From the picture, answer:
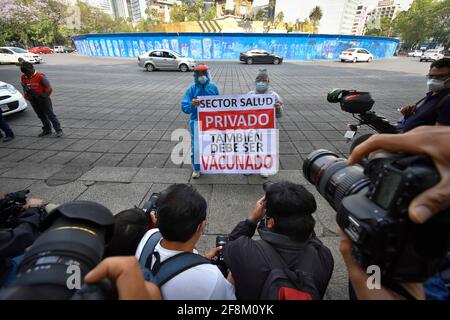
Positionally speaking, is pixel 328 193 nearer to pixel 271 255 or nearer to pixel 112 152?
pixel 271 255

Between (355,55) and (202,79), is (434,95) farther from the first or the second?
(355,55)

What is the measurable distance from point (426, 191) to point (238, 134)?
2764mm

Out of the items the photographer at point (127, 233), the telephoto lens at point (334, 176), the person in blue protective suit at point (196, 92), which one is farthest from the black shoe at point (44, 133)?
the telephoto lens at point (334, 176)

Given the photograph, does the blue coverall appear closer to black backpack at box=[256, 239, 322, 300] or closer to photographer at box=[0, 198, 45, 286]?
photographer at box=[0, 198, 45, 286]

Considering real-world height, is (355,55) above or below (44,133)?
below

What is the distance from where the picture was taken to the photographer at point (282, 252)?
1.17 meters

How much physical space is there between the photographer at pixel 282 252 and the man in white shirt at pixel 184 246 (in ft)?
0.42

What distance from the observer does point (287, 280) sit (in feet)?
3.59

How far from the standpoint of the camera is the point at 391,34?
63.0 m

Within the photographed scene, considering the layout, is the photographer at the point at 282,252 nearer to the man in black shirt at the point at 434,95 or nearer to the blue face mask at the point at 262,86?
the man in black shirt at the point at 434,95

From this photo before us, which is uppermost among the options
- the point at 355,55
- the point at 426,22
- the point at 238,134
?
the point at 426,22

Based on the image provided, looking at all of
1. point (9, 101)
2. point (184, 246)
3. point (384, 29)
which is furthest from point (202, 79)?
point (384, 29)

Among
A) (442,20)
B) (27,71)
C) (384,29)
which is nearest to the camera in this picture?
(27,71)
